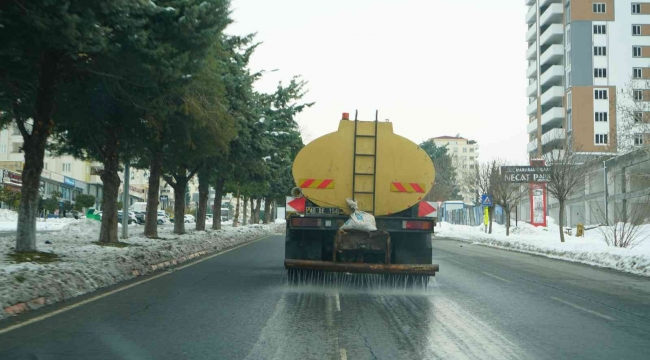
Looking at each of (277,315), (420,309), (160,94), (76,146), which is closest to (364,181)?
(420,309)

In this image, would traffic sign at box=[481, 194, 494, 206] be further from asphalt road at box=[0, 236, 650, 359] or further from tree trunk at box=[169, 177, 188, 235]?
asphalt road at box=[0, 236, 650, 359]

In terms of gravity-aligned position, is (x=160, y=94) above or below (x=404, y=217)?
above

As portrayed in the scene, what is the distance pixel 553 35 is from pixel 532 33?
23.6ft

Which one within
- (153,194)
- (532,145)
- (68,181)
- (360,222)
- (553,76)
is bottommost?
(360,222)

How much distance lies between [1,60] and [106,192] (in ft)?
A: 23.6

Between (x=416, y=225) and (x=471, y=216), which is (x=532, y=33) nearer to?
(x=471, y=216)

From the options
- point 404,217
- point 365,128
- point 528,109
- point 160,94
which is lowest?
point 404,217

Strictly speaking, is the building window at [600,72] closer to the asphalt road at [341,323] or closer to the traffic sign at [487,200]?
the traffic sign at [487,200]

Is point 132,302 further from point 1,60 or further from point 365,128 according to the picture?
point 1,60

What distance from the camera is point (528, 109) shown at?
85.9m

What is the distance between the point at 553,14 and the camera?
7706 cm

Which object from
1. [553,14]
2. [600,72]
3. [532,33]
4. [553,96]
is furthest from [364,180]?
[532,33]

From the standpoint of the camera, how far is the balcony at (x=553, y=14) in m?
76.6

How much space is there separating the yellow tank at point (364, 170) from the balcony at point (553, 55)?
7078cm
